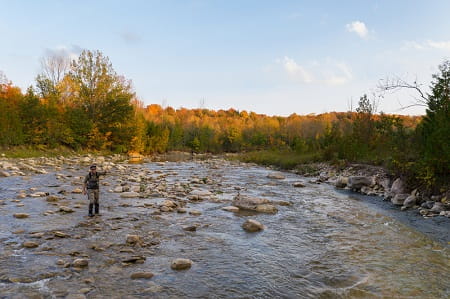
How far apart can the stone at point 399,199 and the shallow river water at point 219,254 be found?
7.50ft

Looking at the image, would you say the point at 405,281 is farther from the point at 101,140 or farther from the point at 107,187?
the point at 101,140

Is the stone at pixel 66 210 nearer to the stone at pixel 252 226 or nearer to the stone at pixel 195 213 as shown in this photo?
the stone at pixel 195 213

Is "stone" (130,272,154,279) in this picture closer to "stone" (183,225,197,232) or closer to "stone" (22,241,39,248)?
"stone" (22,241,39,248)

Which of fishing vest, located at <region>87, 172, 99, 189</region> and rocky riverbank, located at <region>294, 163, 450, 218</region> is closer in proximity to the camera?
fishing vest, located at <region>87, 172, 99, 189</region>

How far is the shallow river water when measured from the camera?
15.1ft

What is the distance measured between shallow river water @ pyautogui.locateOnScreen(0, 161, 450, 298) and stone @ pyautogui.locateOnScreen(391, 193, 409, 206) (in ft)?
7.50

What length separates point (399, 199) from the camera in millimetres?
11664

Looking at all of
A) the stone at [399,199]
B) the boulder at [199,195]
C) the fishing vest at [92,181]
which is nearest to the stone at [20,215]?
the fishing vest at [92,181]

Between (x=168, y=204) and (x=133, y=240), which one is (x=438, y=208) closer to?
(x=168, y=204)

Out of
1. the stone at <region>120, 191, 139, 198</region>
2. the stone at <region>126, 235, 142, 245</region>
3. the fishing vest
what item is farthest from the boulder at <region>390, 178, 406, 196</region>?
the fishing vest

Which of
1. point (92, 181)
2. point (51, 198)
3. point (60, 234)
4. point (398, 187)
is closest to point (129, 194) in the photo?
point (51, 198)

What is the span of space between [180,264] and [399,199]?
974cm

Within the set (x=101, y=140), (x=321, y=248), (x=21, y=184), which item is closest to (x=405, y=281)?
(x=321, y=248)

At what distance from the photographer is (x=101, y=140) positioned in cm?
3703
